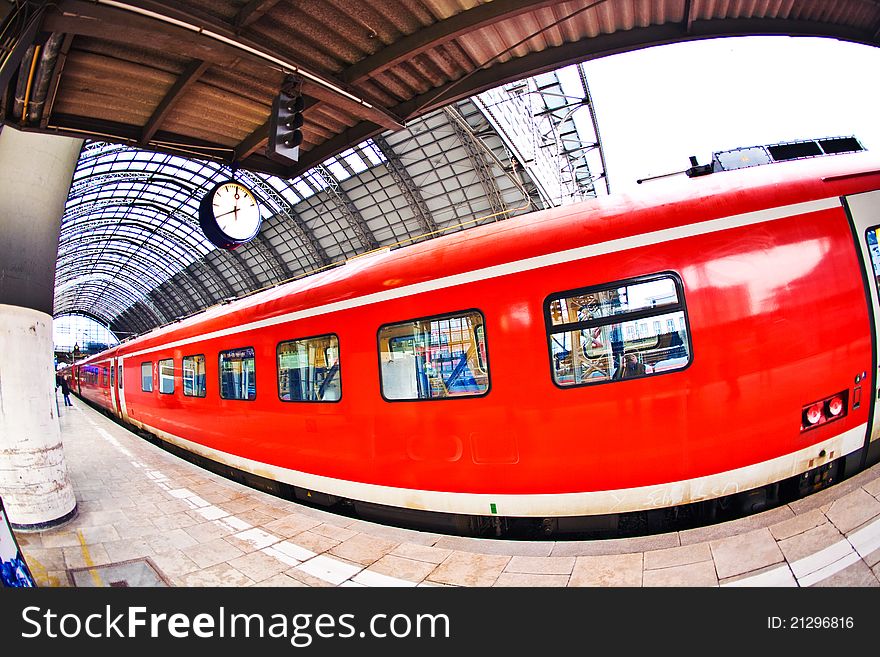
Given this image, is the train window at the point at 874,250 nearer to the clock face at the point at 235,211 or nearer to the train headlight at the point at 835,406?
the train headlight at the point at 835,406

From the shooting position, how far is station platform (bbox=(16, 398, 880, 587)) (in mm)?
3113

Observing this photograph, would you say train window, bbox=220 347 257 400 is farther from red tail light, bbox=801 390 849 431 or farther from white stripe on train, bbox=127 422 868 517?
red tail light, bbox=801 390 849 431

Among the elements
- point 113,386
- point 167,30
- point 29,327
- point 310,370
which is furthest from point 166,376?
point 167,30

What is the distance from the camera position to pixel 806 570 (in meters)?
2.93

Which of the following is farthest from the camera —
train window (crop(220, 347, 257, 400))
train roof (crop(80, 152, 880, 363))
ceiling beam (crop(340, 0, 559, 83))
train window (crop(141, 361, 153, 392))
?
train window (crop(141, 361, 153, 392))

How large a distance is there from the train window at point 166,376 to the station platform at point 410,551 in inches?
157

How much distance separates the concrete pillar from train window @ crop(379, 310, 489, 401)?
4.52m

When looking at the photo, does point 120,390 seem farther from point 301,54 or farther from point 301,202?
point 301,202

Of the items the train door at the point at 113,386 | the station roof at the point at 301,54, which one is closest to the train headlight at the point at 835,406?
the station roof at the point at 301,54

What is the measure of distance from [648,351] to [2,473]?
24.7ft

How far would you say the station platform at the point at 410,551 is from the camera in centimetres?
311

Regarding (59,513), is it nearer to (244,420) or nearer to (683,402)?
(244,420)

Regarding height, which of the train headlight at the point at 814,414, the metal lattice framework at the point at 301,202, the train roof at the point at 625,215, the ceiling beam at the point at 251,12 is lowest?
the train headlight at the point at 814,414

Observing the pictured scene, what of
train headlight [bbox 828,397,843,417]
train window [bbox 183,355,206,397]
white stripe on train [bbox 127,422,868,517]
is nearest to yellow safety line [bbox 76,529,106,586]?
white stripe on train [bbox 127,422,868,517]
